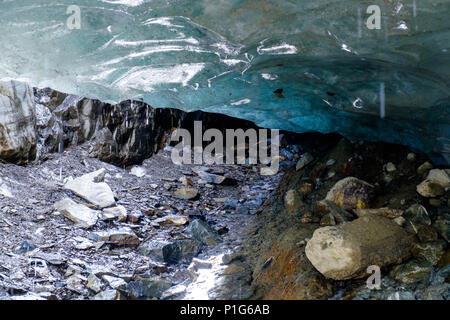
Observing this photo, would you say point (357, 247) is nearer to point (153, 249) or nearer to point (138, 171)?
point (153, 249)

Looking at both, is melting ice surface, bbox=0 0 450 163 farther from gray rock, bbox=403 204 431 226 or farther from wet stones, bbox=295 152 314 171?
wet stones, bbox=295 152 314 171

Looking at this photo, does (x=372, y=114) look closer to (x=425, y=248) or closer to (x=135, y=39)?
(x=425, y=248)

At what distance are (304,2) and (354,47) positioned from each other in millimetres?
401

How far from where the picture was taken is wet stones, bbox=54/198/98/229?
9.85 feet

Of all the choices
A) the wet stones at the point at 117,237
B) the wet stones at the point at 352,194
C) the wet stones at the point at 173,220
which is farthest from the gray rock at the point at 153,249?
the wet stones at the point at 352,194

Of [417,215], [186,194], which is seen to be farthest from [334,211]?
[186,194]

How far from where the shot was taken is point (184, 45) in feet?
7.03

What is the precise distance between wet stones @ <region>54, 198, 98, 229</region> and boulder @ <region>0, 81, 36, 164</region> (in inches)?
26.9

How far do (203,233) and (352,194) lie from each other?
120cm

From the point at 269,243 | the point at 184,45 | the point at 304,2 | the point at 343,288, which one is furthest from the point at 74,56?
the point at 343,288

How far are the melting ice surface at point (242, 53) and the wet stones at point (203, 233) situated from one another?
1.02m

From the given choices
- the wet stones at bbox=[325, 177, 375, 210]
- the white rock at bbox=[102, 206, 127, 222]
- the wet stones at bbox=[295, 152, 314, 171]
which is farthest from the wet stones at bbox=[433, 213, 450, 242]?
the white rock at bbox=[102, 206, 127, 222]

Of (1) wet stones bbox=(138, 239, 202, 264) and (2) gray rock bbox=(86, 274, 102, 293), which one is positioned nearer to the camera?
(2) gray rock bbox=(86, 274, 102, 293)
